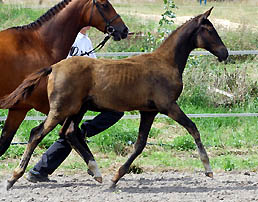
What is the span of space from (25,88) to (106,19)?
1223 millimetres

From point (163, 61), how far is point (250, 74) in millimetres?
5367

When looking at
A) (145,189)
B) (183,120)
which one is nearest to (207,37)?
(183,120)

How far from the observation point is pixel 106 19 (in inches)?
236

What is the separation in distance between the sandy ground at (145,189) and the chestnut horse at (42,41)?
73 centimetres

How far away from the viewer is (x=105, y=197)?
5.25 meters

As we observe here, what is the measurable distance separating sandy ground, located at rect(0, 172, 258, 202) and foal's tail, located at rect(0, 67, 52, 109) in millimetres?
873

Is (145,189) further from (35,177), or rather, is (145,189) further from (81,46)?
(81,46)

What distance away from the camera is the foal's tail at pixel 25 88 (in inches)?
210

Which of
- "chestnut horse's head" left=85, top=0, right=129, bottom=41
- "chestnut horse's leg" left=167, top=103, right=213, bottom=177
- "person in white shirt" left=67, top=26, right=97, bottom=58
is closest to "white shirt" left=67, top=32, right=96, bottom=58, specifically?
"person in white shirt" left=67, top=26, right=97, bottom=58

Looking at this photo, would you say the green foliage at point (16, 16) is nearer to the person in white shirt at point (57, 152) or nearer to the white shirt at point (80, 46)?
the white shirt at point (80, 46)

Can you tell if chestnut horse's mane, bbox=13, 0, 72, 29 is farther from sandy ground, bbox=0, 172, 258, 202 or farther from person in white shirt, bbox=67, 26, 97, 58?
sandy ground, bbox=0, 172, 258, 202

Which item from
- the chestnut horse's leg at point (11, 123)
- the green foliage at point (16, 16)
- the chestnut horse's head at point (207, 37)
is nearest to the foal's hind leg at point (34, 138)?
the chestnut horse's leg at point (11, 123)

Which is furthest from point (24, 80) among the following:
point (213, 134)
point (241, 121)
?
point (241, 121)

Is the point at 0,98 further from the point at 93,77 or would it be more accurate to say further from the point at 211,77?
the point at 211,77
